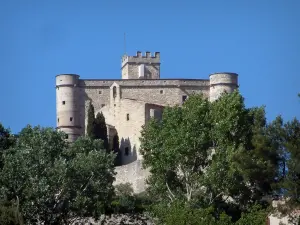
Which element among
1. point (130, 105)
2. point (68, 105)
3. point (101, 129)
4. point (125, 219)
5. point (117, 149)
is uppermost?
point (68, 105)

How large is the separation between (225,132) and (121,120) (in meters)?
26.0

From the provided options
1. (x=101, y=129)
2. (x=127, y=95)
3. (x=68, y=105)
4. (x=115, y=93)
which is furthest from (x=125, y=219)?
(x=68, y=105)

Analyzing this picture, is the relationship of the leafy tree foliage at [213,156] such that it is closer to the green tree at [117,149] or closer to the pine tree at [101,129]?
the pine tree at [101,129]

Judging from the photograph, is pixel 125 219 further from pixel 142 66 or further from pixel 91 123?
pixel 142 66

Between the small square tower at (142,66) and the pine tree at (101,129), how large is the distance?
14.0m

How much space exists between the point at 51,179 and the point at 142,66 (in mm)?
42026

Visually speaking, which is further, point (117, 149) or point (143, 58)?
point (143, 58)

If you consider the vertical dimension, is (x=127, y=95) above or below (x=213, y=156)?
above

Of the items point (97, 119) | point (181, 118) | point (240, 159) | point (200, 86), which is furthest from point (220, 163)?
point (200, 86)

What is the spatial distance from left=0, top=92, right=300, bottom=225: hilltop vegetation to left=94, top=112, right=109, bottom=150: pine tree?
18663 mm

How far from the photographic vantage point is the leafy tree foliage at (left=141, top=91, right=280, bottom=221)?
46.1m

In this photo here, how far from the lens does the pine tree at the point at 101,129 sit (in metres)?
71.4

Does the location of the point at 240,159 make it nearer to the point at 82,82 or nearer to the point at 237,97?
the point at 237,97

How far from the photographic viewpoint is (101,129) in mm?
72188
